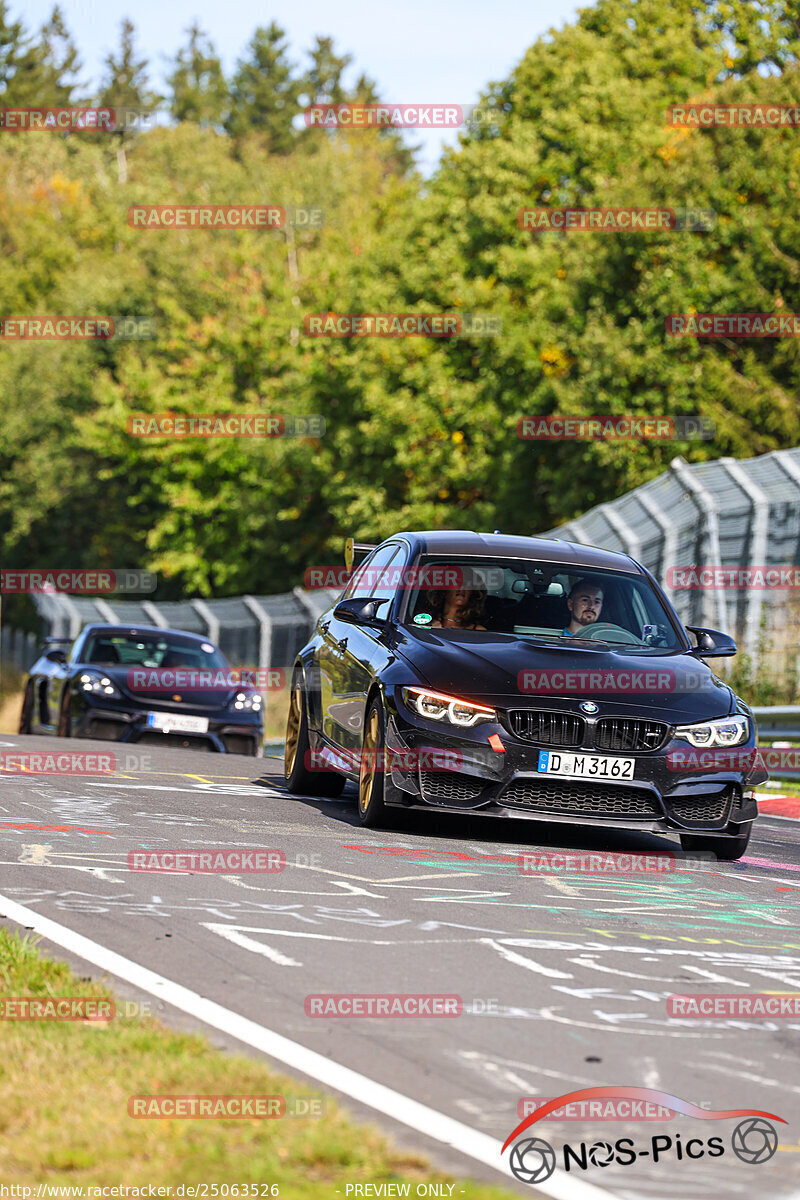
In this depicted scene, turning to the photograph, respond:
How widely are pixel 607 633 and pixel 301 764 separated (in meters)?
2.61

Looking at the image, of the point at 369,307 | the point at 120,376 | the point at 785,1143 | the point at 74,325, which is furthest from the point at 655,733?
the point at 74,325

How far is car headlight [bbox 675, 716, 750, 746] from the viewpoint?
30.9 feet

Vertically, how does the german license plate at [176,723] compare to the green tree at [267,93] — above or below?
below

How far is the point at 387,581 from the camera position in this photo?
36.6 ft

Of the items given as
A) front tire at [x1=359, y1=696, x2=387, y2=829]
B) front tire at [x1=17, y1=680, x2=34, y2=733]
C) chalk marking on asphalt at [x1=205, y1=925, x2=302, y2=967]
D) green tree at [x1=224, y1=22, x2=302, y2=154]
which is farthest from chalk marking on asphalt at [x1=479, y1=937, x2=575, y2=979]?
green tree at [x1=224, y1=22, x2=302, y2=154]

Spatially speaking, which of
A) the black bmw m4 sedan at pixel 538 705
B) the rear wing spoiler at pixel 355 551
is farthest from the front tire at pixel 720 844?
the rear wing spoiler at pixel 355 551

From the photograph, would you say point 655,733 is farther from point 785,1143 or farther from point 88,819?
point 785,1143

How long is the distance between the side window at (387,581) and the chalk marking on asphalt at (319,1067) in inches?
179

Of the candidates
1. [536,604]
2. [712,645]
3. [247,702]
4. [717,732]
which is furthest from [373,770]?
[247,702]

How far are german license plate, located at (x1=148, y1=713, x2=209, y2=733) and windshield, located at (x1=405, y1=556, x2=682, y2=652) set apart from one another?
25.5 feet

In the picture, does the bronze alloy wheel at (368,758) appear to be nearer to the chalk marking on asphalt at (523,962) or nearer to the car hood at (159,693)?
the chalk marking on asphalt at (523,962)

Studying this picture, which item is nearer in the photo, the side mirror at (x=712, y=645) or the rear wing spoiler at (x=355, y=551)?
the side mirror at (x=712, y=645)

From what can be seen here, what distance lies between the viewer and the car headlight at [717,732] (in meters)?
9.41

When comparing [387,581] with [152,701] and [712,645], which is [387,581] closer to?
[712,645]
